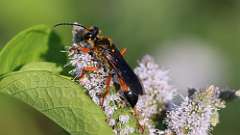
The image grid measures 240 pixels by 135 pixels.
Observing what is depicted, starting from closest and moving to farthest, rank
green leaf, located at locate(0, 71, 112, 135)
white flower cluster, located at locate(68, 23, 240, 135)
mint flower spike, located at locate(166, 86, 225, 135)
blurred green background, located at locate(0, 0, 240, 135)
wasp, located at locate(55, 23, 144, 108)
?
green leaf, located at locate(0, 71, 112, 135)
white flower cluster, located at locate(68, 23, 240, 135)
mint flower spike, located at locate(166, 86, 225, 135)
wasp, located at locate(55, 23, 144, 108)
blurred green background, located at locate(0, 0, 240, 135)

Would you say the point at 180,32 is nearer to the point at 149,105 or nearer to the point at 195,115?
the point at 149,105

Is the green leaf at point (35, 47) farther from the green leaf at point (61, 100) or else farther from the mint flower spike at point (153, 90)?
the green leaf at point (61, 100)

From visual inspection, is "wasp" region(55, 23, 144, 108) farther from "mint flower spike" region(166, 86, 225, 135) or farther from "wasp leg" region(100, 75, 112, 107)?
"mint flower spike" region(166, 86, 225, 135)

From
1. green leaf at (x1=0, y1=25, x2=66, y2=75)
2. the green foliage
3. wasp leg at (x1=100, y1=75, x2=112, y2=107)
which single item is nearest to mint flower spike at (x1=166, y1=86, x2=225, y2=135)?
wasp leg at (x1=100, y1=75, x2=112, y2=107)

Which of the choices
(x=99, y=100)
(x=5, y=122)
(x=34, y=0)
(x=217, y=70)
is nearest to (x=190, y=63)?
(x=217, y=70)

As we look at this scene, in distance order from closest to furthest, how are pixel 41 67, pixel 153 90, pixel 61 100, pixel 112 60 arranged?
pixel 61 100 < pixel 41 67 < pixel 112 60 < pixel 153 90

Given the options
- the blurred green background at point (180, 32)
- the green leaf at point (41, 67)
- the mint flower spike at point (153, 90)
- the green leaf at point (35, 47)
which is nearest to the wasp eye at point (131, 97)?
the mint flower spike at point (153, 90)

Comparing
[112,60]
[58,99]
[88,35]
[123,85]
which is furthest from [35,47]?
[58,99]
